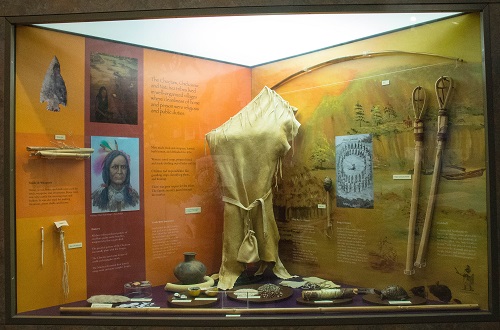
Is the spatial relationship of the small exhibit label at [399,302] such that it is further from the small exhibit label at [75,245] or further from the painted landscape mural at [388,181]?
the small exhibit label at [75,245]

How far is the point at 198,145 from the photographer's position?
3.15m

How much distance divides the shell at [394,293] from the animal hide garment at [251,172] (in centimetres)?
70

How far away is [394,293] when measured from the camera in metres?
2.84

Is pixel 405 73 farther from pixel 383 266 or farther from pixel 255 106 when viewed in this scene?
pixel 383 266

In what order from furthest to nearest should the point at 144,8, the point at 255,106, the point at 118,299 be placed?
the point at 255,106 → the point at 118,299 → the point at 144,8

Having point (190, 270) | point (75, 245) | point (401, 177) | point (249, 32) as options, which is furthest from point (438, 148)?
point (75, 245)

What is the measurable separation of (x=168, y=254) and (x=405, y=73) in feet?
6.13

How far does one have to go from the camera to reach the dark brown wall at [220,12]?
101 inches

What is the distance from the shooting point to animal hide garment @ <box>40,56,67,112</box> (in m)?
2.87

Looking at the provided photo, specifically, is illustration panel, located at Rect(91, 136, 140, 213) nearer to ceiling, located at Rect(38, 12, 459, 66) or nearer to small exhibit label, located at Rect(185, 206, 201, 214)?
small exhibit label, located at Rect(185, 206, 201, 214)

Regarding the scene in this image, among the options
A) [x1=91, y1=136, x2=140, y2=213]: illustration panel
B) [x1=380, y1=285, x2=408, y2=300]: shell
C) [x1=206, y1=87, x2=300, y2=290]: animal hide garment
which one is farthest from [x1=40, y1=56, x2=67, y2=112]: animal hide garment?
[x1=380, y1=285, x2=408, y2=300]: shell

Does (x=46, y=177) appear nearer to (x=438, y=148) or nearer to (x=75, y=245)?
(x=75, y=245)

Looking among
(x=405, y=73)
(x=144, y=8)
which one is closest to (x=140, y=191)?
(x=144, y=8)

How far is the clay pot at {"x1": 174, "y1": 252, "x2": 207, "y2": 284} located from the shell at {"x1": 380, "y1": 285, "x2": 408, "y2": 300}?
112cm
